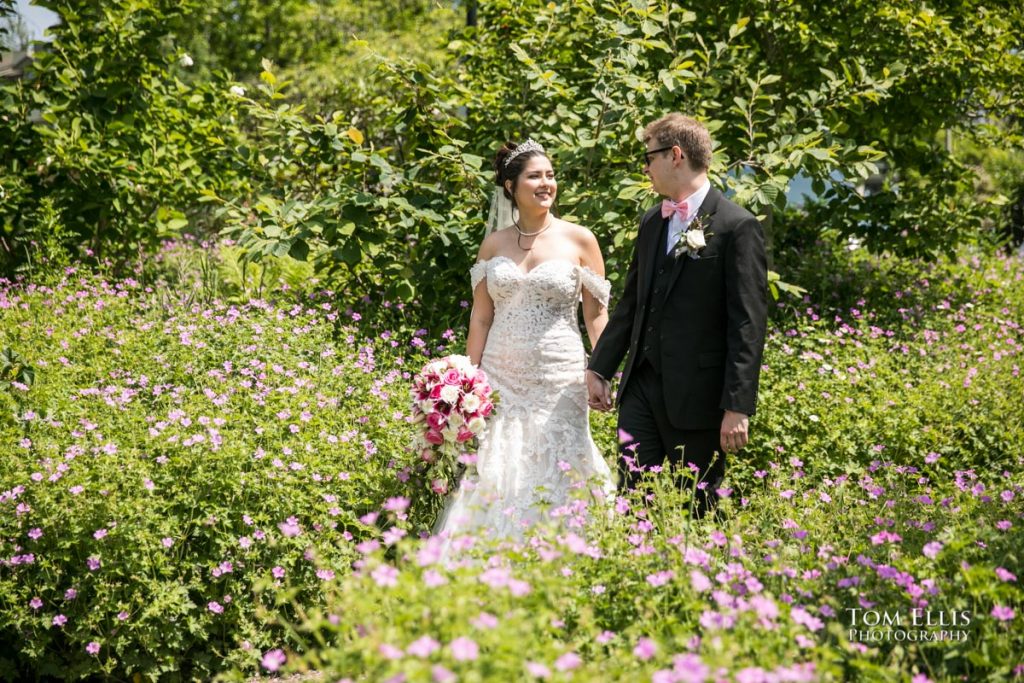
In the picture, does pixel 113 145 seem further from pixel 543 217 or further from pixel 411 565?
pixel 411 565

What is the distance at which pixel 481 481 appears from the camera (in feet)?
13.5

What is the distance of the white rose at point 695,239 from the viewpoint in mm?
3525

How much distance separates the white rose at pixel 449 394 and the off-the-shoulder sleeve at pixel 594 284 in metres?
0.93

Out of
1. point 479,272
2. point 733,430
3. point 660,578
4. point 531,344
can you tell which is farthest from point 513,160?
point 660,578

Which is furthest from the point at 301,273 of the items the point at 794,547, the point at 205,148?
the point at 794,547

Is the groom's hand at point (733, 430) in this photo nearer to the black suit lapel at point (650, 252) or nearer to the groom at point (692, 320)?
the groom at point (692, 320)

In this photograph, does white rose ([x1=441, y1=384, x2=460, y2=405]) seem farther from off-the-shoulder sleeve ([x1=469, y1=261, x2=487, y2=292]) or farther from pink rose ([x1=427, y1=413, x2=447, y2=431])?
off-the-shoulder sleeve ([x1=469, y1=261, x2=487, y2=292])

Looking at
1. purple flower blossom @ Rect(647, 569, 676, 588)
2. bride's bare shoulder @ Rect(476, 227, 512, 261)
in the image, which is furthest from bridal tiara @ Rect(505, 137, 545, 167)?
purple flower blossom @ Rect(647, 569, 676, 588)

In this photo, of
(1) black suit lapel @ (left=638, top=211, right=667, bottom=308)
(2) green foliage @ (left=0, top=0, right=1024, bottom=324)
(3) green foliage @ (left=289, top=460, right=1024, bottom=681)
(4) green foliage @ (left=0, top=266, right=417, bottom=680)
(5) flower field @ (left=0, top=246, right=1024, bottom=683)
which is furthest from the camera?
(2) green foliage @ (left=0, top=0, right=1024, bottom=324)

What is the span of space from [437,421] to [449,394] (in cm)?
13

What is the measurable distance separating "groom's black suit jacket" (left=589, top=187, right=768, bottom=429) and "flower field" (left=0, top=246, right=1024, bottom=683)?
1.28ft

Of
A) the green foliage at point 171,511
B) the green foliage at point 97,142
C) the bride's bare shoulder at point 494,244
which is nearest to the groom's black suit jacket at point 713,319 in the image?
the bride's bare shoulder at point 494,244

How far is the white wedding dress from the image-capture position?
A: 4.14 m

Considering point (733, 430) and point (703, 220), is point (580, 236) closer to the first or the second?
point (703, 220)
